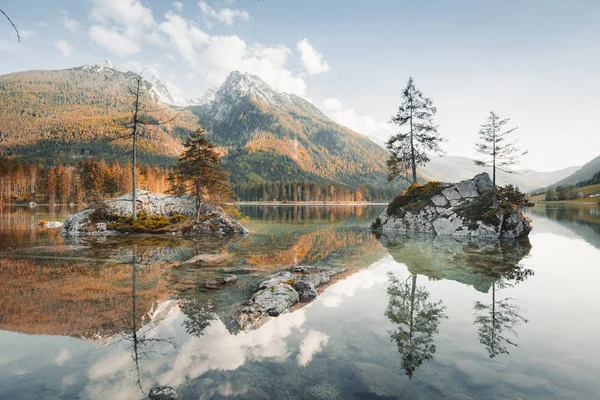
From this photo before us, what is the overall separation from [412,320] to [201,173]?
1117 inches

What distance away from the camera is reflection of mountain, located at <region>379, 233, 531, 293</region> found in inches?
599

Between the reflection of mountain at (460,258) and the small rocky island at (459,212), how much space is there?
3.30 metres

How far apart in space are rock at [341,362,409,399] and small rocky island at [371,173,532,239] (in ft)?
96.5

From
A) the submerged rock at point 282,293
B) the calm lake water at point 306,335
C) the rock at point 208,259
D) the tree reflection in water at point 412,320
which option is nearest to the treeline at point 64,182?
the rock at point 208,259

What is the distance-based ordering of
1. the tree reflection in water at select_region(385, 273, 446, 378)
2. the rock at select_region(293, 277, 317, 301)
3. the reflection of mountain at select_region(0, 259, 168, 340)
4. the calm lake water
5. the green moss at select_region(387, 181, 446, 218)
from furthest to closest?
the green moss at select_region(387, 181, 446, 218) → the rock at select_region(293, 277, 317, 301) → the reflection of mountain at select_region(0, 259, 168, 340) → the tree reflection in water at select_region(385, 273, 446, 378) → the calm lake water

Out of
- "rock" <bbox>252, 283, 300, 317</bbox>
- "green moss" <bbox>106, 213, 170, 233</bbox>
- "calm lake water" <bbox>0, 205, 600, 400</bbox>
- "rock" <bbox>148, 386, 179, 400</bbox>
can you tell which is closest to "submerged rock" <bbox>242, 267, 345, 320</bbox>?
"rock" <bbox>252, 283, 300, 317</bbox>

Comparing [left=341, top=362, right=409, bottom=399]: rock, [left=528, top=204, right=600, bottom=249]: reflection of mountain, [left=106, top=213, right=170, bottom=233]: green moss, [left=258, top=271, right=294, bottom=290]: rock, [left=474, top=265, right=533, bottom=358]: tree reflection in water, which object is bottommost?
Answer: [left=528, top=204, right=600, bottom=249]: reflection of mountain

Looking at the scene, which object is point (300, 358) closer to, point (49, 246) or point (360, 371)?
point (360, 371)

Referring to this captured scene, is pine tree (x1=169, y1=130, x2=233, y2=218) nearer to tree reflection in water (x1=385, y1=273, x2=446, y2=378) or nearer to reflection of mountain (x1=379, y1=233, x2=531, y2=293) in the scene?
reflection of mountain (x1=379, y1=233, x2=531, y2=293)

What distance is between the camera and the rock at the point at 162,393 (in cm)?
561

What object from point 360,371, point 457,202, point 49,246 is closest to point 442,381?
point 360,371

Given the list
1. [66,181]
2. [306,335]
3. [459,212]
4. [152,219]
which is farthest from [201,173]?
[66,181]

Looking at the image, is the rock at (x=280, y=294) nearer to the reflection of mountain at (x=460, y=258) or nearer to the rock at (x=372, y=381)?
the rock at (x=372, y=381)

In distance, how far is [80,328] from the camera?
869 cm
